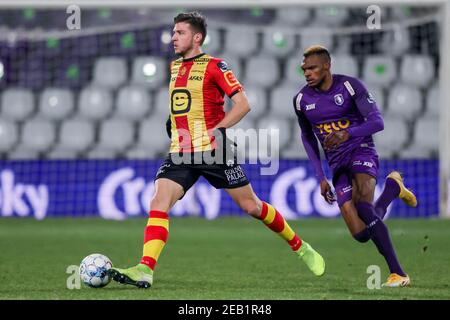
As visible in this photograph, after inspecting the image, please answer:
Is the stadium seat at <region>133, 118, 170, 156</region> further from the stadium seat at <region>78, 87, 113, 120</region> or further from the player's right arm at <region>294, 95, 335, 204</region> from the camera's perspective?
the player's right arm at <region>294, 95, 335, 204</region>

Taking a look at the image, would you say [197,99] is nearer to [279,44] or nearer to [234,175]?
[234,175]

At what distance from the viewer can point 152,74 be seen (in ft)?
46.6

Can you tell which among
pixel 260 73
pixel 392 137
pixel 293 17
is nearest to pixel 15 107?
pixel 260 73

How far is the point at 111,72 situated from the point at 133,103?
0.61 m

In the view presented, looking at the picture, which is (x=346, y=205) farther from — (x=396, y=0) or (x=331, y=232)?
(x=396, y=0)

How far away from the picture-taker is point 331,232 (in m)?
11.1

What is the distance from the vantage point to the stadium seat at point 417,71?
14.4 meters

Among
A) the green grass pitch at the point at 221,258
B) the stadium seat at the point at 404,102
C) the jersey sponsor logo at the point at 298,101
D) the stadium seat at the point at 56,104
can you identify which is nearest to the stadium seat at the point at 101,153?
the stadium seat at the point at 56,104

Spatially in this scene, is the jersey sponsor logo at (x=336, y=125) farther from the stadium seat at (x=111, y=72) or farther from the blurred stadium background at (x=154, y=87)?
the stadium seat at (x=111, y=72)

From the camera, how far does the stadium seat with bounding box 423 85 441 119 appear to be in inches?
559

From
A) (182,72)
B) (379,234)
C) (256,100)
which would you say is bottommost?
(379,234)

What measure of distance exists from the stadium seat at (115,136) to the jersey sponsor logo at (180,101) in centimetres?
773
